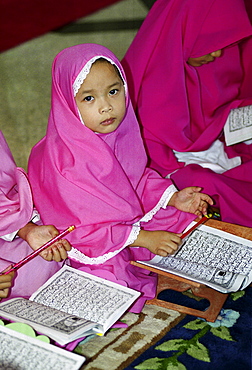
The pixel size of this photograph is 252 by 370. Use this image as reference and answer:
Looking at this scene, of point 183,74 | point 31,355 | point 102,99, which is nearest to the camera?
point 31,355

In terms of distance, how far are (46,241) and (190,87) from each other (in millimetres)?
950

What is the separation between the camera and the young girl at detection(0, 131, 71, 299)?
1.62m

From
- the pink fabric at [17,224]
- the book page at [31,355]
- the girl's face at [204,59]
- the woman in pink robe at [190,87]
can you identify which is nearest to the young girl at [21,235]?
the pink fabric at [17,224]

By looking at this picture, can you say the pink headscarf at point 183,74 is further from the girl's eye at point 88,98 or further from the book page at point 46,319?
the book page at point 46,319

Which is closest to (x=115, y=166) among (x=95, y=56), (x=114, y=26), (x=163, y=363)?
(x=95, y=56)

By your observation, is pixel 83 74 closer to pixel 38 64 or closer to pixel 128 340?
pixel 128 340

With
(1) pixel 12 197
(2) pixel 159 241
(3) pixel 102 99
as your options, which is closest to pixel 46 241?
(1) pixel 12 197

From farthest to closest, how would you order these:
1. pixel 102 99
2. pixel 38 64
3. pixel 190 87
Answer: pixel 38 64
pixel 190 87
pixel 102 99

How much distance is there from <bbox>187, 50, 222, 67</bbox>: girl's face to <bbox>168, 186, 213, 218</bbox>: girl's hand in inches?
23.2

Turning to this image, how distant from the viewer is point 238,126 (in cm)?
220

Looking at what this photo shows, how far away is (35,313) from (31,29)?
3.52 m

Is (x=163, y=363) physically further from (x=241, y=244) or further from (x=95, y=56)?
(x=95, y=56)

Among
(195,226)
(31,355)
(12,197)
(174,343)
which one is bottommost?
(174,343)

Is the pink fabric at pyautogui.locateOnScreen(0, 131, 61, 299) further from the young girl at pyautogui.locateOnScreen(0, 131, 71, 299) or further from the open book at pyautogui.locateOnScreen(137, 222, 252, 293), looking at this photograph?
the open book at pyautogui.locateOnScreen(137, 222, 252, 293)
